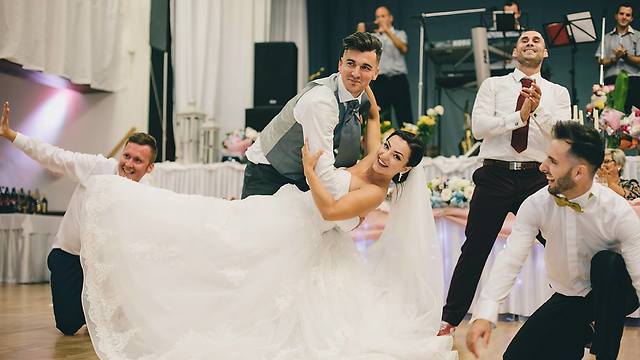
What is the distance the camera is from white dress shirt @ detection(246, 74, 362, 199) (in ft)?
9.98

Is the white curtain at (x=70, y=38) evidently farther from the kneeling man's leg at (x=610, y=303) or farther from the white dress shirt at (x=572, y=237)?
the kneeling man's leg at (x=610, y=303)

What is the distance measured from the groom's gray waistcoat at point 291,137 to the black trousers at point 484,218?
901 millimetres

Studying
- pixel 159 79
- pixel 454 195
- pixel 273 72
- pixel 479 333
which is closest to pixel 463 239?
pixel 454 195

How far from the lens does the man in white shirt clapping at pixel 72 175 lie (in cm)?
392

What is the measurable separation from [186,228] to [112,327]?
49 centimetres

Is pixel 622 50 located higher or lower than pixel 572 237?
higher

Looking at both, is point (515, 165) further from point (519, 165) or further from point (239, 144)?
point (239, 144)

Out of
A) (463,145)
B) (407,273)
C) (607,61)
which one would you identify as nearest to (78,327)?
(407,273)

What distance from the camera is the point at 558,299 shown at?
2.85 meters

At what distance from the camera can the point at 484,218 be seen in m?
3.89

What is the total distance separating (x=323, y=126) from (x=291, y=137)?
0.25 meters

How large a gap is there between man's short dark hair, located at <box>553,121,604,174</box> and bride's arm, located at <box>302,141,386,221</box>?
912mm

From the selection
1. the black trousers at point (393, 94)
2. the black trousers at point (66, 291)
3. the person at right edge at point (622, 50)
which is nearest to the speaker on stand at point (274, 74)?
the black trousers at point (393, 94)

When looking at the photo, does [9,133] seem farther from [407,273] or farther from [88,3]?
[88,3]
